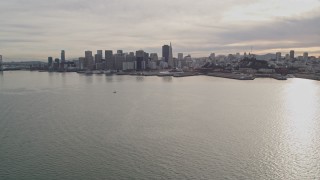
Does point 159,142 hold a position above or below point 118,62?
below

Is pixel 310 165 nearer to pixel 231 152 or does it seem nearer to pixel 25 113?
pixel 231 152

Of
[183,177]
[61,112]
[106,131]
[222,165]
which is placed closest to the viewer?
[183,177]

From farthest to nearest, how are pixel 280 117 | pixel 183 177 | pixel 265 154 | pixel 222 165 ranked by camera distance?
1. pixel 280 117
2. pixel 265 154
3. pixel 222 165
4. pixel 183 177

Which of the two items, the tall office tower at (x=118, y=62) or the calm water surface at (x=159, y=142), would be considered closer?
the calm water surface at (x=159, y=142)

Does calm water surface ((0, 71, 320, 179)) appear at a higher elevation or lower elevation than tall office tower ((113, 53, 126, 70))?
lower

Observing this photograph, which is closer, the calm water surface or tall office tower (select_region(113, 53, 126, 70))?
the calm water surface

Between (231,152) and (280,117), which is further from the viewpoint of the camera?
(280,117)

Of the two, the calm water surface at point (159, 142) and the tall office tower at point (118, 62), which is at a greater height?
the tall office tower at point (118, 62)

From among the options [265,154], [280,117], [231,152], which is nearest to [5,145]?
[231,152]

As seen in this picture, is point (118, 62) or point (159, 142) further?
point (118, 62)

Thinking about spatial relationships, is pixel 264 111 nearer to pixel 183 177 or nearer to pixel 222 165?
pixel 222 165
